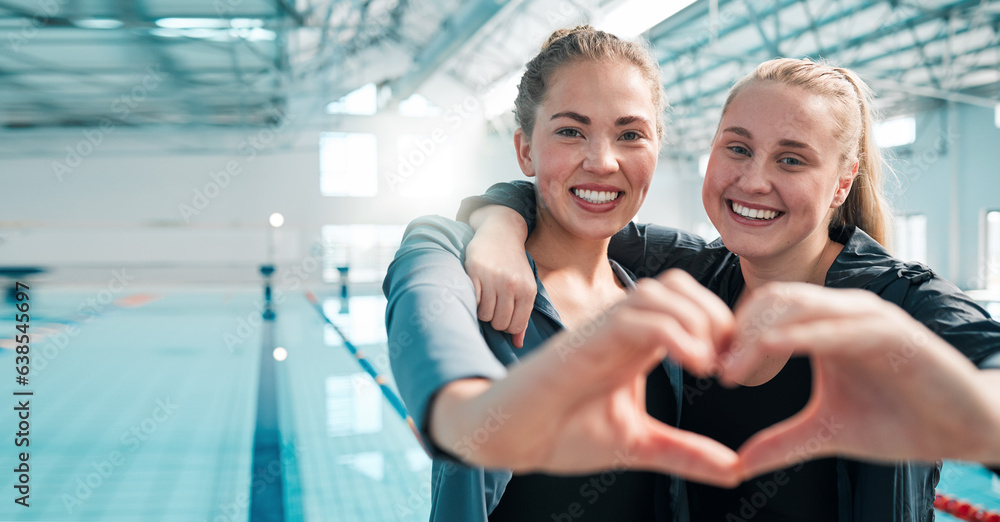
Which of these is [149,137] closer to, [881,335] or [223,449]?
[223,449]

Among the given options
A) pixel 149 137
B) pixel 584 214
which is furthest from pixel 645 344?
pixel 149 137

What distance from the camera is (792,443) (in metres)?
0.47

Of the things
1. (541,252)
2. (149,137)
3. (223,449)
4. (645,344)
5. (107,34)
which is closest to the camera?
(645,344)

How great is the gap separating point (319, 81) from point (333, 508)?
10720 millimetres

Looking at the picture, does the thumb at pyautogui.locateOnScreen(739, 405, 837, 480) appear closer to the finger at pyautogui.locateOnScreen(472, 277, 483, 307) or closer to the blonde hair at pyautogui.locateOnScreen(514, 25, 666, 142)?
the finger at pyautogui.locateOnScreen(472, 277, 483, 307)

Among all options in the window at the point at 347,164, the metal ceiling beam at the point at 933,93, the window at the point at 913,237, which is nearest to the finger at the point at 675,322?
the metal ceiling beam at the point at 933,93

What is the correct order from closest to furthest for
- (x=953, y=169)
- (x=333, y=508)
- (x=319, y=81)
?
(x=333, y=508)
(x=953, y=169)
(x=319, y=81)

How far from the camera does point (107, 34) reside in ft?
25.4

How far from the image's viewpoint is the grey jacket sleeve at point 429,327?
0.50 meters

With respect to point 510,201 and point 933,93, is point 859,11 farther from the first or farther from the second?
point 510,201

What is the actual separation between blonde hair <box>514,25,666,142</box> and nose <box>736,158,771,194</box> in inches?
6.7

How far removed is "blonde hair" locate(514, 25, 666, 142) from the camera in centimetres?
103

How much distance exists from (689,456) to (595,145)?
2.13ft

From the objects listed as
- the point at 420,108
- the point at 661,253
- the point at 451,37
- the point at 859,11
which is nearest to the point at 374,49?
the point at 420,108
